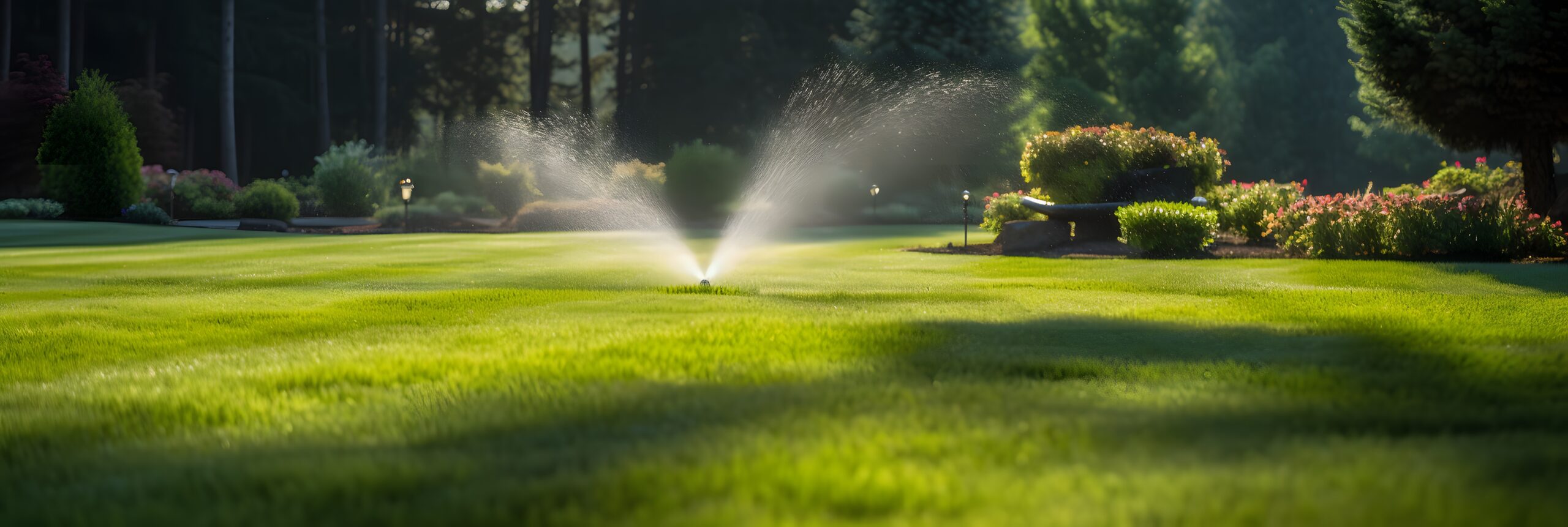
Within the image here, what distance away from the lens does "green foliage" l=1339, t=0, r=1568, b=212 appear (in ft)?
48.4

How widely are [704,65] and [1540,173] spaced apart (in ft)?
132

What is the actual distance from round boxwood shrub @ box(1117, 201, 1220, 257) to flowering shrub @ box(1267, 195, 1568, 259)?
4.19 ft

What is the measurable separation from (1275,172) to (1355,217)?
46605 millimetres

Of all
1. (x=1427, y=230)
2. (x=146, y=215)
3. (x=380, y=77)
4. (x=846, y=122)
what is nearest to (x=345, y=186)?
(x=146, y=215)

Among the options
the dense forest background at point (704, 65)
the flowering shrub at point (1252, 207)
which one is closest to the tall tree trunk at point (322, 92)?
the dense forest background at point (704, 65)

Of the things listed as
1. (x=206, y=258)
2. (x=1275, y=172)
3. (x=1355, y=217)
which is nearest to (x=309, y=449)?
(x=206, y=258)

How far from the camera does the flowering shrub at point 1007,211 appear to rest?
851 inches

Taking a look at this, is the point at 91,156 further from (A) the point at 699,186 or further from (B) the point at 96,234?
(A) the point at 699,186

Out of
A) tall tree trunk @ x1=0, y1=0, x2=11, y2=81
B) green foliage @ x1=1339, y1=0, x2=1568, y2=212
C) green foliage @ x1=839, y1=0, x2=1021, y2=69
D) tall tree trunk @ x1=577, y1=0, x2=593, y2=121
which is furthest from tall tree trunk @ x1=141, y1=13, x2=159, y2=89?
green foliage @ x1=1339, y1=0, x2=1568, y2=212

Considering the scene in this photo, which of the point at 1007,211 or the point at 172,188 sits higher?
the point at 172,188

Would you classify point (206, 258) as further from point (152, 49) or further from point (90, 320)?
point (152, 49)

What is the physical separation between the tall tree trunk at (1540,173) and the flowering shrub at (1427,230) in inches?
40.2

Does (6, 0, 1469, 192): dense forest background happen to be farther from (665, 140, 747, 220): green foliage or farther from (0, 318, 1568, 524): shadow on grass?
(0, 318, 1568, 524): shadow on grass

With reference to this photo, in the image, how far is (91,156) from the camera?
96.3ft
